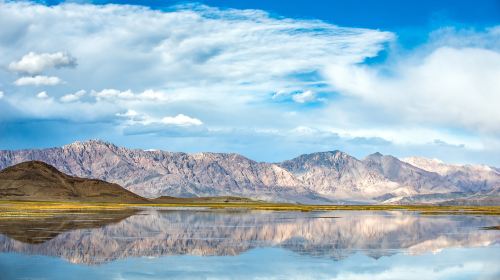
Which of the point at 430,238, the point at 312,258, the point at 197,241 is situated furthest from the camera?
the point at 430,238

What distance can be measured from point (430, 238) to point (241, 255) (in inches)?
1005

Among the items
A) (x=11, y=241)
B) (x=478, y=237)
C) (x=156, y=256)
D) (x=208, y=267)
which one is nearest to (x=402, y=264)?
(x=208, y=267)

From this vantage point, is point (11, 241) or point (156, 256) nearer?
point (156, 256)

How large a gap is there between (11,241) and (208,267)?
2147cm

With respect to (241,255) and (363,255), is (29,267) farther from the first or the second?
(363,255)

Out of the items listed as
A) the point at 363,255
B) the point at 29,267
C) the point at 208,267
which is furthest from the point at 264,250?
the point at 29,267

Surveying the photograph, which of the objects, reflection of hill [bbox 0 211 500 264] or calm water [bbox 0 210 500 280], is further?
reflection of hill [bbox 0 211 500 264]

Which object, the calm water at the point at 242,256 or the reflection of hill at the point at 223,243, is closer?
the calm water at the point at 242,256

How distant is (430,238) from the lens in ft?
204

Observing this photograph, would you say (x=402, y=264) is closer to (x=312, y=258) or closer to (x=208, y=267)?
(x=312, y=258)

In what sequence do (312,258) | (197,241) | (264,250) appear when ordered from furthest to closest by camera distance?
1. (197,241)
2. (264,250)
3. (312,258)

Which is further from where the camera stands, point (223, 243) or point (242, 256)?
point (223, 243)

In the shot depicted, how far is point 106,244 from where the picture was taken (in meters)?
50.7

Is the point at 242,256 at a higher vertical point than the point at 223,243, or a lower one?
lower
